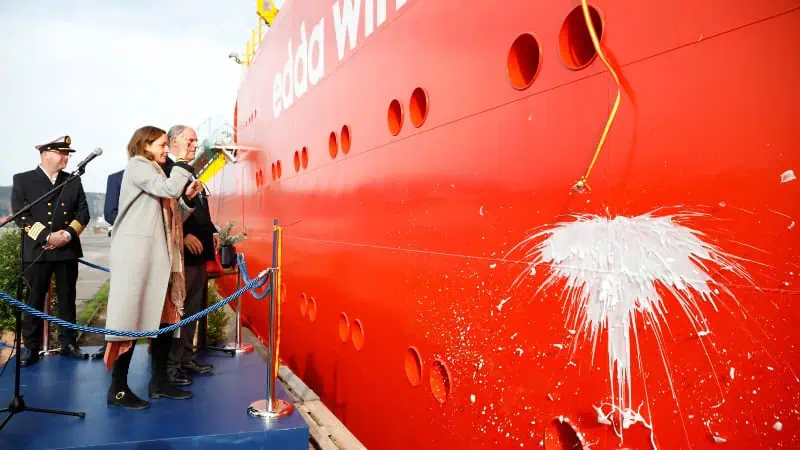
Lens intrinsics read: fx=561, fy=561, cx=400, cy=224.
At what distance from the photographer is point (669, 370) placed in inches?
63.1

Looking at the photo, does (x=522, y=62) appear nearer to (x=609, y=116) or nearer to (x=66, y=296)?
(x=609, y=116)

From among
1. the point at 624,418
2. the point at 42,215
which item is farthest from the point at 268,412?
the point at 42,215

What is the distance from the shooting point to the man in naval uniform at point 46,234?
4402 millimetres

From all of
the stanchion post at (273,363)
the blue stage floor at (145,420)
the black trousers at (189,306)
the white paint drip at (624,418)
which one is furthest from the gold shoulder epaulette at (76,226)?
the white paint drip at (624,418)

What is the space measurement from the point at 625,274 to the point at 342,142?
287 centimetres

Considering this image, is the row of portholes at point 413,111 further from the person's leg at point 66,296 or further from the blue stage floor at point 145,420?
the person's leg at point 66,296

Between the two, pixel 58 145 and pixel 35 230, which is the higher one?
pixel 58 145

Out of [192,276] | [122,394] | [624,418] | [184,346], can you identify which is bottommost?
[122,394]

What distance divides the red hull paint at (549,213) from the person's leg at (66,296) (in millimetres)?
2186

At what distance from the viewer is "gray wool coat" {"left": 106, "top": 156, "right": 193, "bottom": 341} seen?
295 cm

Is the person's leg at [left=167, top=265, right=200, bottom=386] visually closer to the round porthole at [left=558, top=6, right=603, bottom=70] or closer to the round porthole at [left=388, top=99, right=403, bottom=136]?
the round porthole at [left=388, top=99, right=403, bottom=136]

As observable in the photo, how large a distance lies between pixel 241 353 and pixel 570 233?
373 cm

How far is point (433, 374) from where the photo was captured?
2.90 metres

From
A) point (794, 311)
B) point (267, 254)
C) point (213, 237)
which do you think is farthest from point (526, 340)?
point (267, 254)
